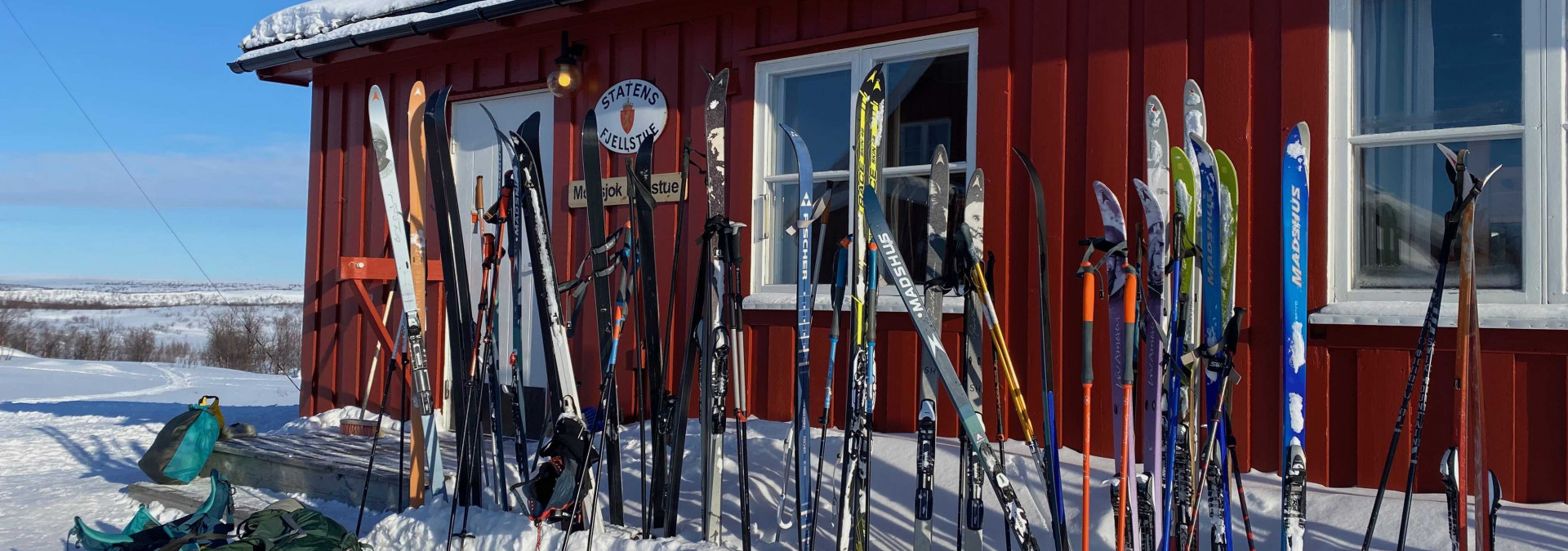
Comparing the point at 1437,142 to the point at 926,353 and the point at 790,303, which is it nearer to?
the point at 926,353

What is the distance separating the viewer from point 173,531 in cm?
376

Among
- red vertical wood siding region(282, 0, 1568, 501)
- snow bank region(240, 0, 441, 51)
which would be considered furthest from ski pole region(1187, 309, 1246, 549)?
snow bank region(240, 0, 441, 51)

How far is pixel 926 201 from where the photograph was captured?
4.41 m

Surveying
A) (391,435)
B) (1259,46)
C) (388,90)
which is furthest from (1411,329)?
(388,90)

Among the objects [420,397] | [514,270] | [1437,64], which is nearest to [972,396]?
[514,270]

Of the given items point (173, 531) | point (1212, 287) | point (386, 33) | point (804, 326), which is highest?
point (386, 33)

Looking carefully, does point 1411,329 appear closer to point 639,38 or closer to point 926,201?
point 926,201

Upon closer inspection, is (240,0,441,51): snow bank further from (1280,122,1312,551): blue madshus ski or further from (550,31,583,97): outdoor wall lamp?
(1280,122,1312,551): blue madshus ski

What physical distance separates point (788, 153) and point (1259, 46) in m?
2.07

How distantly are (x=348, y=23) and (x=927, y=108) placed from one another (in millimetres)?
3833

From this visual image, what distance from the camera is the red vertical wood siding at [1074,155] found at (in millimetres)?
3357

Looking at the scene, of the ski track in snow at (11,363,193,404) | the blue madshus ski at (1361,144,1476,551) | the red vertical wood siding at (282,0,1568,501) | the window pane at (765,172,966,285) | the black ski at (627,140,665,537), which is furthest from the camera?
the ski track in snow at (11,363,193,404)

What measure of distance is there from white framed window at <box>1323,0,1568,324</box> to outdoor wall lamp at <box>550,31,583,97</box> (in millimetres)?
3559

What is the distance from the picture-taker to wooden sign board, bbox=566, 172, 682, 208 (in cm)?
507
